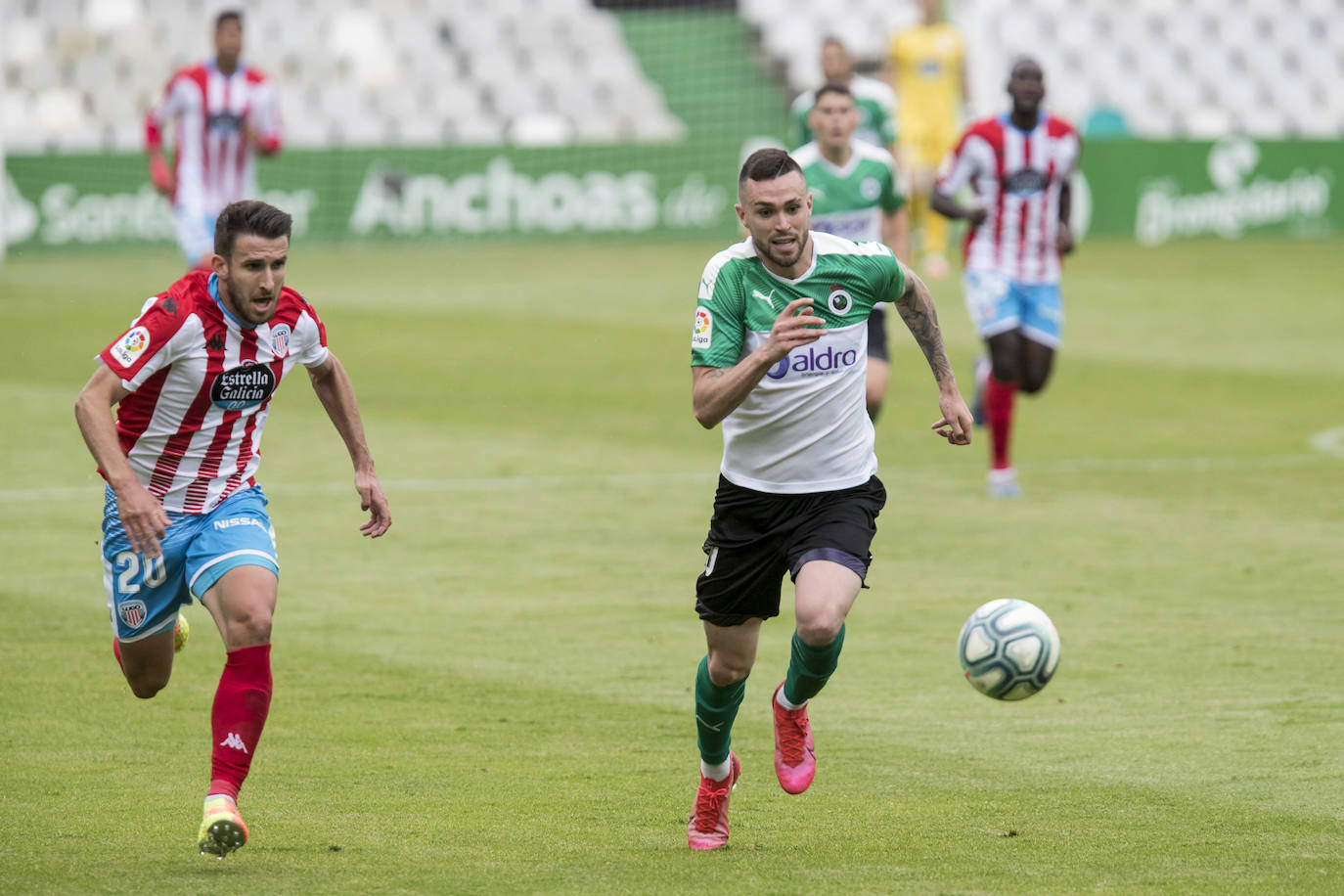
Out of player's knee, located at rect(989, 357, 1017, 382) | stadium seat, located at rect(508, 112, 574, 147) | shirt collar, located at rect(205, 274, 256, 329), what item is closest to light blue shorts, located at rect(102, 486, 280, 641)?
shirt collar, located at rect(205, 274, 256, 329)

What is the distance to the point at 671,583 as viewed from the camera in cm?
991

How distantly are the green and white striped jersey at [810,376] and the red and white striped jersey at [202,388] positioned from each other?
1279 millimetres

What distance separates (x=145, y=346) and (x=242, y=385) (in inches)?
13.5

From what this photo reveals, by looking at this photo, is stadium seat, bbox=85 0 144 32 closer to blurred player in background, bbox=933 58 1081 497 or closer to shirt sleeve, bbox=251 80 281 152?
shirt sleeve, bbox=251 80 281 152

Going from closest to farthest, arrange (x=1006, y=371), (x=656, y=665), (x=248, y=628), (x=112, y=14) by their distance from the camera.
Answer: (x=248, y=628) → (x=656, y=665) → (x=1006, y=371) → (x=112, y=14)

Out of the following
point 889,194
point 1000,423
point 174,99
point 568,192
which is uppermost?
point 889,194

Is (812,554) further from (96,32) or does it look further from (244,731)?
(96,32)

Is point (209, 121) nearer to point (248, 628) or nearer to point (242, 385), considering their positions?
point (242, 385)

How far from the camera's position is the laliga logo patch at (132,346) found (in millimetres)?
5828

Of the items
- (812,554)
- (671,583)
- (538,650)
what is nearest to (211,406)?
(812,554)

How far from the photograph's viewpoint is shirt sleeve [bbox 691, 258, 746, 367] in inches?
229

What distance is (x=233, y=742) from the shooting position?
5.63m

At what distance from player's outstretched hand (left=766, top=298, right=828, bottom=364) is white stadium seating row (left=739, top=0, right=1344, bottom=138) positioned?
89.9ft

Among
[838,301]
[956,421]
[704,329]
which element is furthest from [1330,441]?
[704,329]
